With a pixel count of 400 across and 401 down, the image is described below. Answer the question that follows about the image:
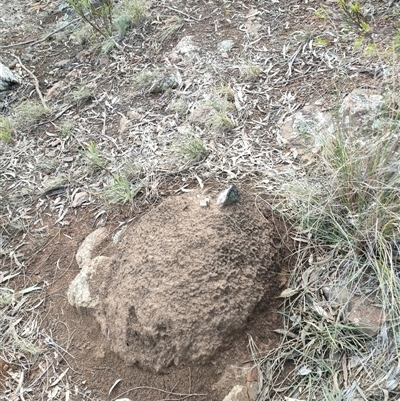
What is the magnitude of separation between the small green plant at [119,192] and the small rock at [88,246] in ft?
0.63

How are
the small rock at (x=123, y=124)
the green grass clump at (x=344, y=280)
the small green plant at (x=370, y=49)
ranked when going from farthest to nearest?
the small rock at (x=123, y=124), the small green plant at (x=370, y=49), the green grass clump at (x=344, y=280)

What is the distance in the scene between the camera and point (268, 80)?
3244 mm

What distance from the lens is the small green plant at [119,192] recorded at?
9.00ft

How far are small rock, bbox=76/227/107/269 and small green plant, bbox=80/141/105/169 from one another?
1.41ft

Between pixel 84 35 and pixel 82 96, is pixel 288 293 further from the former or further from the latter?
pixel 84 35

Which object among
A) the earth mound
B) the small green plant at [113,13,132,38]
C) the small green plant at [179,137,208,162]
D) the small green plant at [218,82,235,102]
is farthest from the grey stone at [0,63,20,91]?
the earth mound

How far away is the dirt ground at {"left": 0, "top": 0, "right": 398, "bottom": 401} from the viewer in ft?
7.14

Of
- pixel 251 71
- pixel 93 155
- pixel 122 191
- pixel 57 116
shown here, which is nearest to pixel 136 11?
pixel 57 116

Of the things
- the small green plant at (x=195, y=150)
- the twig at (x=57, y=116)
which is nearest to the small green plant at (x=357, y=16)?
the small green plant at (x=195, y=150)

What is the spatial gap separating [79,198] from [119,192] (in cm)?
34

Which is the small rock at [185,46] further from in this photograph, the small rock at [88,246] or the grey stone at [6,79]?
the small rock at [88,246]

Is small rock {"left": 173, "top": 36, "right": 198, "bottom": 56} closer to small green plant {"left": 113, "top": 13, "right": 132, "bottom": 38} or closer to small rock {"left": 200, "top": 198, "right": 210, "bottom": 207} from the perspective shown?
small green plant {"left": 113, "top": 13, "right": 132, "bottom": 38}

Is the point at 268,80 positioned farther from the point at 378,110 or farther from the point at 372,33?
the point at 378,110

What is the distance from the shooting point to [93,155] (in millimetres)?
2934
